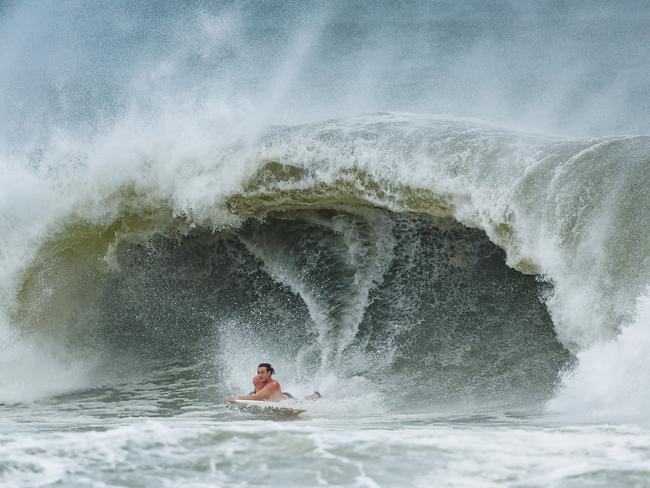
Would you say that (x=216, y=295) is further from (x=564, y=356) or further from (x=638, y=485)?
(x=638, y=485)

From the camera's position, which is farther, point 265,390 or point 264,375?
point 264,375

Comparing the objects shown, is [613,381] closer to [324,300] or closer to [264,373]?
[264,373]

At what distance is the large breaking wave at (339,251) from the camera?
955 centimetres

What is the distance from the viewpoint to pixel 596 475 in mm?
5680

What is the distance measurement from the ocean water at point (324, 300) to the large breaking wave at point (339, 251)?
0.03 m

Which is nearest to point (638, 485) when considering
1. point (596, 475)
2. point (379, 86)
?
point (596, 475)

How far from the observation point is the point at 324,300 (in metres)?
11.3

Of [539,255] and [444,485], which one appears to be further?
[539,255]

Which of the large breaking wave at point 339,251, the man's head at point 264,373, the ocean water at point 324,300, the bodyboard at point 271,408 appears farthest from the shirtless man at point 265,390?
the large breaking wave at point 339,251

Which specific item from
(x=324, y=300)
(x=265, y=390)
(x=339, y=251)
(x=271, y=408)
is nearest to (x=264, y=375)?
(x=265, y=390)

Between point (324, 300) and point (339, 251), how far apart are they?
2.28ft

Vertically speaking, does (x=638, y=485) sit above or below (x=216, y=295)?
below

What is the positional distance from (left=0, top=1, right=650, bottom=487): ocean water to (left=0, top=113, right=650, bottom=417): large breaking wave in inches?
1.1

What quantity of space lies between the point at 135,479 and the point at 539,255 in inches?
203
